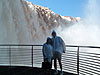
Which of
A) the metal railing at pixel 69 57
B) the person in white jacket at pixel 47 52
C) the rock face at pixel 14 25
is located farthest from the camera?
the rock face at pixel 14 25

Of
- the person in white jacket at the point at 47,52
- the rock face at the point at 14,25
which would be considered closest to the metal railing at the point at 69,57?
the person in white jacket at the point at 47,52

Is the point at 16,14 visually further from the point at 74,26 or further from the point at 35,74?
the point at 74,26

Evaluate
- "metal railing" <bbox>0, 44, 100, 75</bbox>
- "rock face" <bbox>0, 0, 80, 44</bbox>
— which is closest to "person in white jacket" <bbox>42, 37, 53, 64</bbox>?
"metal railing" <bbox>0, 44, 100, 75</bbox>

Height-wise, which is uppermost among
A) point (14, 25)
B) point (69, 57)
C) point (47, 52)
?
point (14, 25)

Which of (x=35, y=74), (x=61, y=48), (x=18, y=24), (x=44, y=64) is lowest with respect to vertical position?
(x=35, y=74)

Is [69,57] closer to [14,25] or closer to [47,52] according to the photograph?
[47,52]

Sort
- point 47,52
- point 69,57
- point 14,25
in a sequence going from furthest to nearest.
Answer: point 14,25 < point 69,57 < point 47,52

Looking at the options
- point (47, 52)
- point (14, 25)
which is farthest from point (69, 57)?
point (14, 25)

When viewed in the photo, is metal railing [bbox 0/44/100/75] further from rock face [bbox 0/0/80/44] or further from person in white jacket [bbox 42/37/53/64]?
rock face [bbox 0/0/80/44]

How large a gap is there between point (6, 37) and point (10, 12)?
2.81 m

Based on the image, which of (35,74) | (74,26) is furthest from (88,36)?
(35,74)

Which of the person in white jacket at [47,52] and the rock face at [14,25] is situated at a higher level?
the rock face at [14,25]

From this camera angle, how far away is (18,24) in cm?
1766

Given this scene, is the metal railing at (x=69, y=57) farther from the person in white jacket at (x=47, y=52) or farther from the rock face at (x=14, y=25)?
the rock face at (x=14, y=25)
